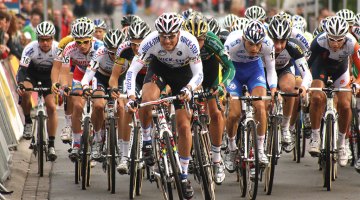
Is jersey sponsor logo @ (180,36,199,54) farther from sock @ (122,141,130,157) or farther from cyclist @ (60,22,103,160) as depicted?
cyclist @ (60,22,103,160)

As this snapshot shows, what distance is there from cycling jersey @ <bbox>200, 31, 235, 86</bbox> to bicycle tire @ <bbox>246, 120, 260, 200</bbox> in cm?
57

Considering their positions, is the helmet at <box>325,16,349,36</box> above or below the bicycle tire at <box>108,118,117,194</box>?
above

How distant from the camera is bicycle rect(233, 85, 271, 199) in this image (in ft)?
42.4

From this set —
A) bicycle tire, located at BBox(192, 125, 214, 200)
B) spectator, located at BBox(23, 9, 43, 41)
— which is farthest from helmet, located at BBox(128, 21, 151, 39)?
spectator, located at BBox(23, 9, 43, 41)

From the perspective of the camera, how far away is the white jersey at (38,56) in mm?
16828

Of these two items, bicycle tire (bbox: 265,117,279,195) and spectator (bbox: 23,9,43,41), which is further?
spectator (bbox: 23,9,43,41)

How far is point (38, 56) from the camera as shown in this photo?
16984mm

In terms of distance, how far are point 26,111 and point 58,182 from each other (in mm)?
2263

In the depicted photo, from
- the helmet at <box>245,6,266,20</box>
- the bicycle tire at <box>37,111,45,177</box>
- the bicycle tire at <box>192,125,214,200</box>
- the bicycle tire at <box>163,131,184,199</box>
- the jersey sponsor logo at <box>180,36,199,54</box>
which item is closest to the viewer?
the bicycle tire at <box>163,131,184,199</box>

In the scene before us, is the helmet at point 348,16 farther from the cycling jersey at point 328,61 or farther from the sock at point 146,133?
the sock at point 146,133

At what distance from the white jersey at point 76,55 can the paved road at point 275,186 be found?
4.80ft

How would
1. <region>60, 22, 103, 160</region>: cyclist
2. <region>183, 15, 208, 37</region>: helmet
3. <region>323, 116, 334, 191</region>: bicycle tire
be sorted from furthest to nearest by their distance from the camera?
<region>60, 22, 103, 160</region>: cyclist < <region>323, 116, 334, 191</region>: bicycle tire < <region>183, 15, 208, 37</region>: helmet

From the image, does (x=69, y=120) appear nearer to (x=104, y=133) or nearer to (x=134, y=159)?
(x=104, y=133)

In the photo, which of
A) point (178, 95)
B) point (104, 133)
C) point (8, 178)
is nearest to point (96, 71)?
point (104, 133)
